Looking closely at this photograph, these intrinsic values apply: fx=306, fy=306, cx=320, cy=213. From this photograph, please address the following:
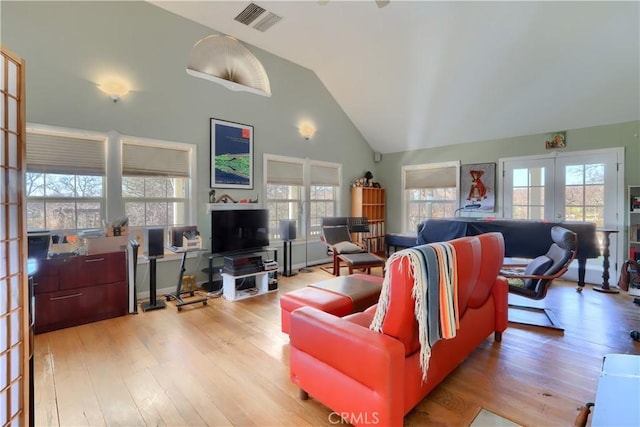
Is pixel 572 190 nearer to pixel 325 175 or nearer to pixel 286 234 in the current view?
pixel 325 175

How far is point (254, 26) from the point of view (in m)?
4.20

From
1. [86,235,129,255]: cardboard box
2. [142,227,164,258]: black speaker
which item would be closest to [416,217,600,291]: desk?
[142,227,164,258]: black speaker

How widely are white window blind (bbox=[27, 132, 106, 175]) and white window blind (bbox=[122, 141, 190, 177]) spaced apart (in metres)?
0.25

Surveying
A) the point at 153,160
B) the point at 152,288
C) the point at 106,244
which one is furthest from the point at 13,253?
the point at 153,160

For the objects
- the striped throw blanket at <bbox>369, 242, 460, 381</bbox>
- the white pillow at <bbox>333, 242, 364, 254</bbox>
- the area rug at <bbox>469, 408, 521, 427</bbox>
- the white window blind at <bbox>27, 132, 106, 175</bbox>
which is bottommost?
the area rug at <bbox>469, 408, 521, 427</bbox>

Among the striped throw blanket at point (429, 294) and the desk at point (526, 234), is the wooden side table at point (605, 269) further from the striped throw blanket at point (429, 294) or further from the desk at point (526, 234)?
the striped throw blanket at point (429, 294)

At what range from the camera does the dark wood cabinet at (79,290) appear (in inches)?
114

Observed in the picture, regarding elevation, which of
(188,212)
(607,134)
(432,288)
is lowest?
(432,288)

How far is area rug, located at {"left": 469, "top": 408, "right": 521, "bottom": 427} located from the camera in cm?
170

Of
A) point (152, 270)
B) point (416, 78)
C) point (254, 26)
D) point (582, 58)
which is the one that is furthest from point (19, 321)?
point (582, 58)

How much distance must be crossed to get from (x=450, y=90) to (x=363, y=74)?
1450mm

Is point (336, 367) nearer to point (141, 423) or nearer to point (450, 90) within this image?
point (141, 423)

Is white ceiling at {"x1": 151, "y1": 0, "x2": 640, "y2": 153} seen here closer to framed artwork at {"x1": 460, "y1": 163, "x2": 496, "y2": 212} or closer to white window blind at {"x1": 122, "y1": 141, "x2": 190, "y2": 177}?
framed artwork at {"x1": 460, "y1": 163, "x2": 496, "y2": 212}

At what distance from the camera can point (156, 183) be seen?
4.07 meters
